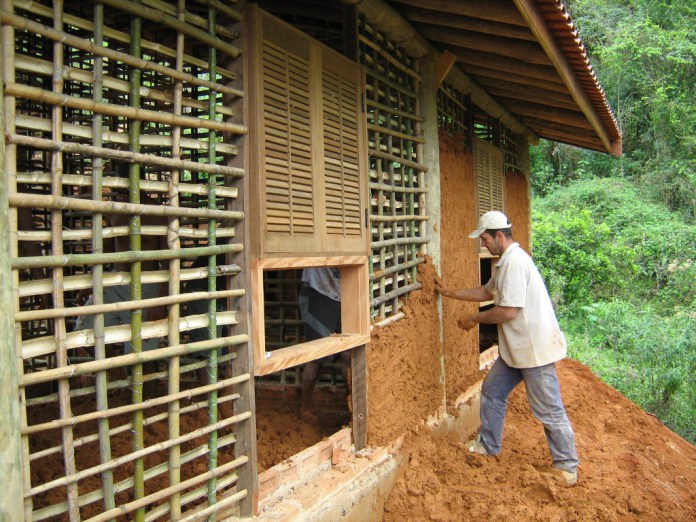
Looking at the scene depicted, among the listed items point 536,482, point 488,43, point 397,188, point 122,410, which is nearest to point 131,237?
point 122,410

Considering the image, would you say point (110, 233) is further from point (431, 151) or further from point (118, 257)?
point (431, 151)

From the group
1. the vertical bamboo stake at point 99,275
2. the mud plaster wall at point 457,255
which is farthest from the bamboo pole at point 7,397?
the mud plaster wall at point 457,255

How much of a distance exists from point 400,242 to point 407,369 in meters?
0.98

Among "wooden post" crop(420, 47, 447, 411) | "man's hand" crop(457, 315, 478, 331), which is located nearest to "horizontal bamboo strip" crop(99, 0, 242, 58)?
"wooden post" crop(420, 47, 447, 411)

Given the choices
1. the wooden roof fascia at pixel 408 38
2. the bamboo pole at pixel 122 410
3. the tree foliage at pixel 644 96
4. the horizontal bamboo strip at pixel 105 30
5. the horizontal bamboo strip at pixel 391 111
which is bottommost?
the bamboo pole at pixel 122 410

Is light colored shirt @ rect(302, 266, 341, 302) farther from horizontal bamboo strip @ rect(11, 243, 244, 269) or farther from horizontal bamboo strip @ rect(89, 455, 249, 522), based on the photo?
horizontal bamboo strip @ rect(89, 455, 249, 522)

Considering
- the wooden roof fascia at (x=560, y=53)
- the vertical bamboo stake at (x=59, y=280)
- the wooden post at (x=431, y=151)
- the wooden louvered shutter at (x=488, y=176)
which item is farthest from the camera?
the wooden louvered shutter at (x=488, y=176)

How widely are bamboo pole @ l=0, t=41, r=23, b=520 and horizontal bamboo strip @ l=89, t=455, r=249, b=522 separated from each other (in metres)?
0.35

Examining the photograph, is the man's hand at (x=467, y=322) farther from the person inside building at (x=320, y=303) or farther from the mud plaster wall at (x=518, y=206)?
the mud plaster wall at (x=518, y=206)

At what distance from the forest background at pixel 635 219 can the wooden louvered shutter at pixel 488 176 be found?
3.67 metres

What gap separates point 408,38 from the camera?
492 centimetres

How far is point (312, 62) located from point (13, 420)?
8.34 feet

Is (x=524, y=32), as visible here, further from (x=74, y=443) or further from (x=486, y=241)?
(x=74, y=443)

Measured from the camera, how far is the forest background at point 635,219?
10.1 metres
